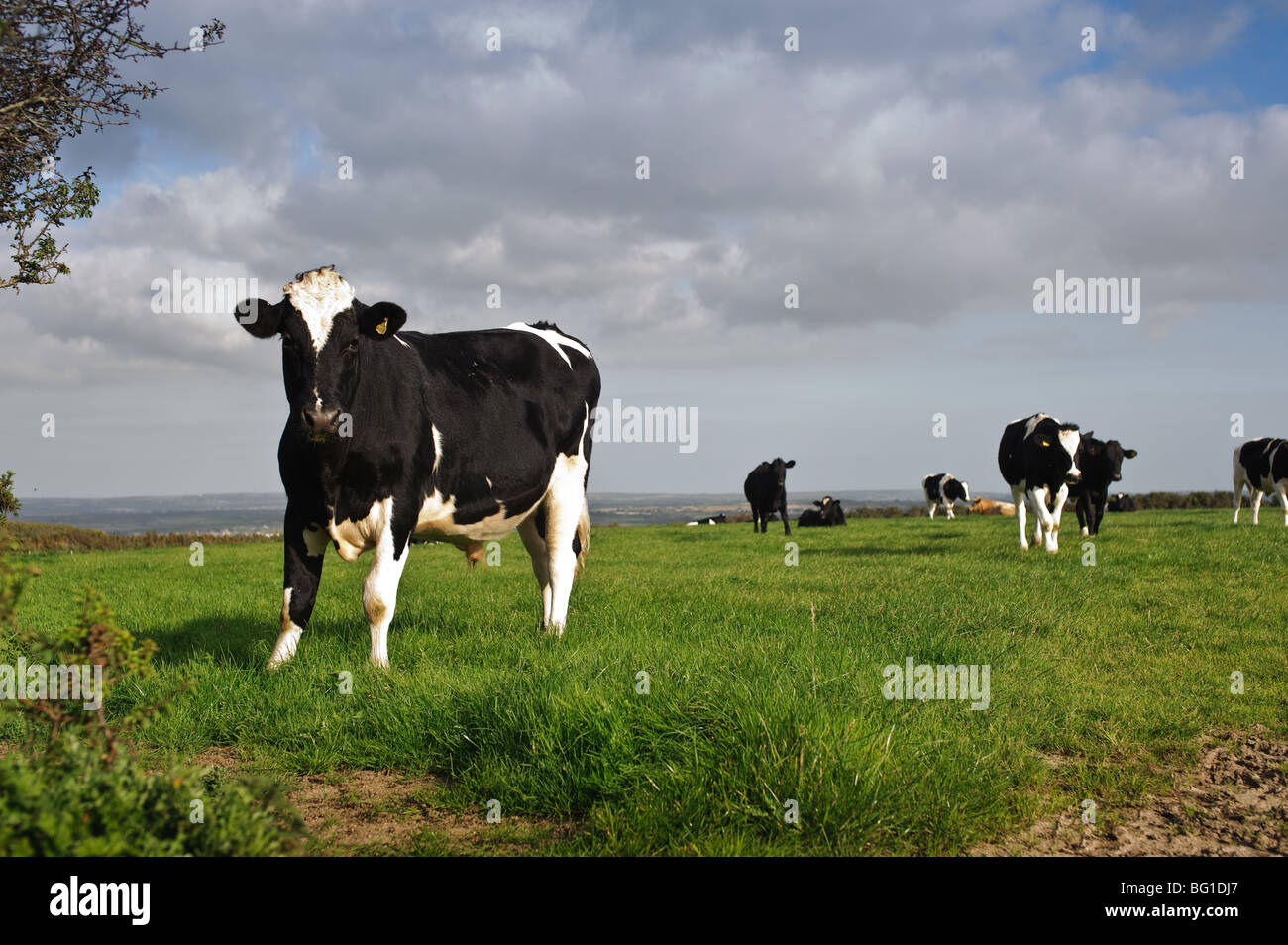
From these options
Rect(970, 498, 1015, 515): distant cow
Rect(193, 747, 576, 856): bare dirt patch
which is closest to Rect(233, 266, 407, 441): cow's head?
Rect(193, 747, 576, 856): bare dirt patch

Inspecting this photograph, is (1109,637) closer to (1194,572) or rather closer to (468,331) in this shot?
(1194,572)

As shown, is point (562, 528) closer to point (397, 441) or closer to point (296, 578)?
point (397, 441)

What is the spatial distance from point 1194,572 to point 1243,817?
9.25m

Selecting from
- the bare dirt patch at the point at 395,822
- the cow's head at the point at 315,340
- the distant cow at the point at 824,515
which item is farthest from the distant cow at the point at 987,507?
the bare dirt patch at the point at 395,822

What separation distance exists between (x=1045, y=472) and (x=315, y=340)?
14164mm

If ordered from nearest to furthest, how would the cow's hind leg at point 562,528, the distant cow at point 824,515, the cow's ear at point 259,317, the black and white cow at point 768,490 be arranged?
the cow's ear at point 259,317 → the cow's hind leg at point 562,528 → the black and white cow at point 768,490 → the distant cow at point 824,515

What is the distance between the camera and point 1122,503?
117 ft

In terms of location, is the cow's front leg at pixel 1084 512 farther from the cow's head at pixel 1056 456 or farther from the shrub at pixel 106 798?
the shrub at pixel 106 798

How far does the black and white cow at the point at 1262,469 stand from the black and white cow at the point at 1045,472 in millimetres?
8185

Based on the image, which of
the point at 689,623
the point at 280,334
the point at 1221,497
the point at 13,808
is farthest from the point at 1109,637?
the point at 1221,497

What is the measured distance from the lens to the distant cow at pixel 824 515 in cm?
3262

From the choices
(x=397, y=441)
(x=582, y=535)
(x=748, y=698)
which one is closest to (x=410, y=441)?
(x=397, y=441)

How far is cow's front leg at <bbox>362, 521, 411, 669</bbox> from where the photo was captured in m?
6.50

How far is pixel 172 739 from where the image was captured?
523cm
